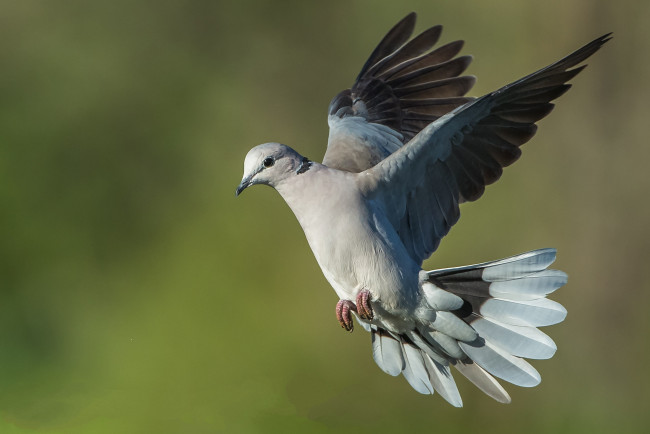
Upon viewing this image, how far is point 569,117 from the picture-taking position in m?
6.08

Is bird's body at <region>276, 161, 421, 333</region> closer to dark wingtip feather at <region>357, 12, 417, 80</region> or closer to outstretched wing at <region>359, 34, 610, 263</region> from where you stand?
outstretched wing at <region>359, 34, 610, 263</region>

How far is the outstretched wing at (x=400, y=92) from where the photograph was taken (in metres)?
3.66

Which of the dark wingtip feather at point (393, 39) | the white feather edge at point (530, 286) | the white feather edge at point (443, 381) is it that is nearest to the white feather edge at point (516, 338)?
the white feather edge at point (530, 286)

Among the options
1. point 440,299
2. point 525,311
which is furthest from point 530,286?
point 440,299

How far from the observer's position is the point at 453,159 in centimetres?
310

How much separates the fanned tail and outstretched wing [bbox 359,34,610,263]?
0.25 metres

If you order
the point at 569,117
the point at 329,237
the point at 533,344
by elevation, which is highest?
the point at 569,117

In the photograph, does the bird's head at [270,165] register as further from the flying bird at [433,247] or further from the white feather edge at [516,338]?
the white feather edge at [516,338]

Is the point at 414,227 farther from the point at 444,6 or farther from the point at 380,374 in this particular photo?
the point at 444,6

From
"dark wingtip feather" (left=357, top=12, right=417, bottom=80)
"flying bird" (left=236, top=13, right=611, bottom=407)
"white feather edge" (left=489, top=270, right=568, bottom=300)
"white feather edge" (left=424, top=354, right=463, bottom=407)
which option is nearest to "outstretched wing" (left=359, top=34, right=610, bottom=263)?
"flying bird" (left=236, top=13, right=611, bottom=407)

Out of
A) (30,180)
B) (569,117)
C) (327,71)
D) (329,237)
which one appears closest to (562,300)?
(569,117)

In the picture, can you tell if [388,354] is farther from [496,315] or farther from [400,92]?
[400,92]

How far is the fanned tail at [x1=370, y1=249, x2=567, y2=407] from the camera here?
115 inches

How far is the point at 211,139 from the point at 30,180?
4.77 feet
